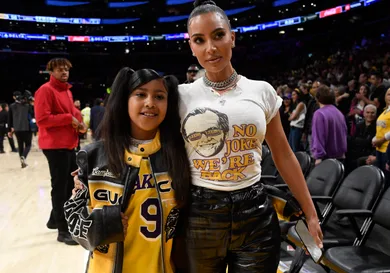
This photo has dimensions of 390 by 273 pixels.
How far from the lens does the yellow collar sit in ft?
4.58

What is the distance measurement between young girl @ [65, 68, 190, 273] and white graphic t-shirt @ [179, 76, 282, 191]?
63 millimetres

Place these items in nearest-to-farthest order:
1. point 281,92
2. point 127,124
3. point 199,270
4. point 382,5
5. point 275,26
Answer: point 199,270, point 127,124, point 281,92, point 382,5, point 275,26

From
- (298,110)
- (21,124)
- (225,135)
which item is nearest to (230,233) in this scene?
(225,135)

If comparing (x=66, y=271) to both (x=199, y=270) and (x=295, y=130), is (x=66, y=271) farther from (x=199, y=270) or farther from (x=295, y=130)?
(x=295, y=130)

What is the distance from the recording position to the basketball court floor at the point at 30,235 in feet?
10.1

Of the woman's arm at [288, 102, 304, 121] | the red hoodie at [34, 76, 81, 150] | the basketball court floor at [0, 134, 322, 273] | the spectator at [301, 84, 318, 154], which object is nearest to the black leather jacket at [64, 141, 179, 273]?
the basketball court floor at [0, 134, 322, 273]

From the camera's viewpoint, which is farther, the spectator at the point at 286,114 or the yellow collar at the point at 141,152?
the spectator at the point at 286,114

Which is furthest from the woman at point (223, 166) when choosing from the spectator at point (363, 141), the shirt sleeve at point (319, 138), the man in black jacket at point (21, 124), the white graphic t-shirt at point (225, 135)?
the man in black jacket at point (21, 124)

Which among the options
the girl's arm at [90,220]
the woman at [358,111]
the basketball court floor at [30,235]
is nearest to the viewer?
the girl's arm at [90,220]

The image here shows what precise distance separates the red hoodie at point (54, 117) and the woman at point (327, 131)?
8.05 ft

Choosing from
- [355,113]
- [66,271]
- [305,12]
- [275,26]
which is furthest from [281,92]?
[275,26]

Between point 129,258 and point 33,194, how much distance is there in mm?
4419

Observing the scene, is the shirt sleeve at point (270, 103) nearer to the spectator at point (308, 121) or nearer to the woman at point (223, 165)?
the woman at point (223, 165)

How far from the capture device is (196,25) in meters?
1.35
